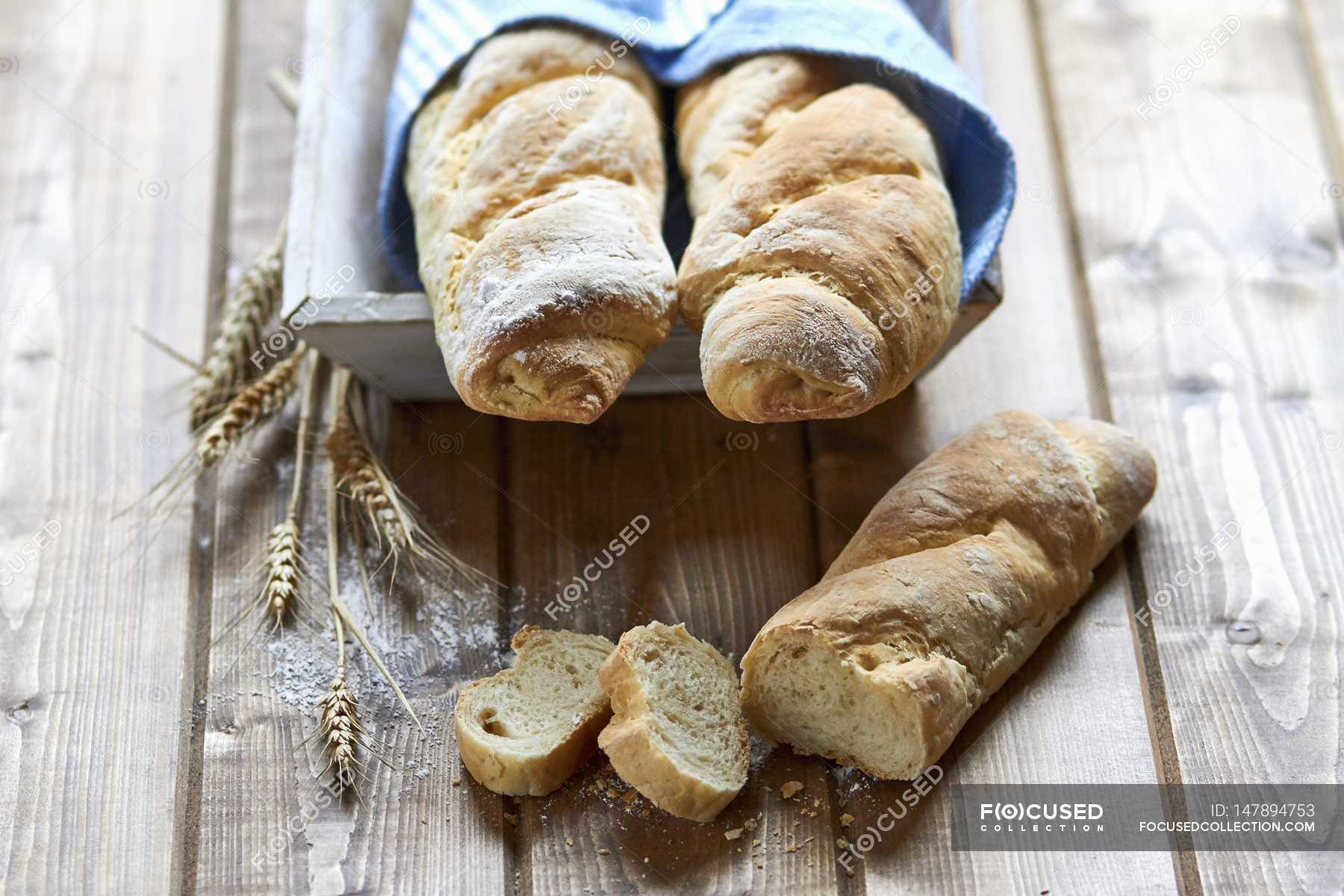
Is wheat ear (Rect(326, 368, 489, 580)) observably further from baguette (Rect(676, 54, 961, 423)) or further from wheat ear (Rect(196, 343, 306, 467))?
baguette (Rect(676, 54, 961, 423))

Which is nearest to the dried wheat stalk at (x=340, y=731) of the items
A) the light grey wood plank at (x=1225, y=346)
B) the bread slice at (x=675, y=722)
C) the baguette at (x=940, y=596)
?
the bread slice at (x=675, y=722)

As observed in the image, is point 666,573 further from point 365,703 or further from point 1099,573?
point 1099,573

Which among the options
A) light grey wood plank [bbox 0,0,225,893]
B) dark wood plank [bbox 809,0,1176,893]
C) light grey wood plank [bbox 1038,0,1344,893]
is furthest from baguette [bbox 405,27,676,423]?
light grey wood plank [bbox 1038,0,1344,893]

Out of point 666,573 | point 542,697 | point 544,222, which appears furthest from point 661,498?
point 544,222

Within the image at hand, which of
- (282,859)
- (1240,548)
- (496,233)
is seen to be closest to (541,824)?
(282,859)

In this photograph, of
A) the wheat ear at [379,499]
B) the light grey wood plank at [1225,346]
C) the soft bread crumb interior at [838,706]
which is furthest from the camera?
the wheat ear at [379,499]

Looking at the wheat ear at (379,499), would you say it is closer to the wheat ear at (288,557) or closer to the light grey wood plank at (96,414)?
the wheat ear at (288,557)

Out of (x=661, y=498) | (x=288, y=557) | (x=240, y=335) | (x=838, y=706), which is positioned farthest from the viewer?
(x=240, y=335)
